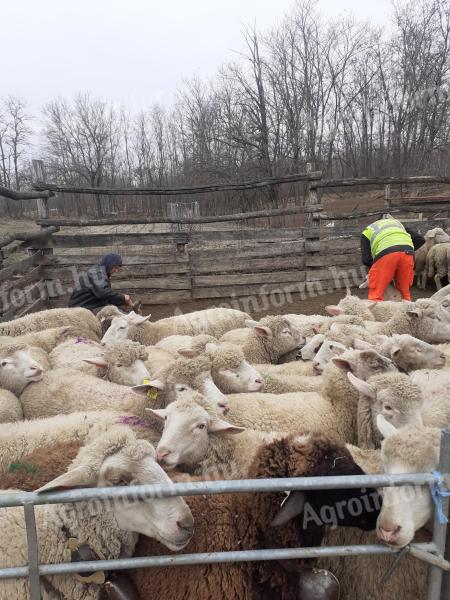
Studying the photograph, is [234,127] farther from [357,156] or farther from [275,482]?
[275,482]

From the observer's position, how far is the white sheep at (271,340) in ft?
15.6

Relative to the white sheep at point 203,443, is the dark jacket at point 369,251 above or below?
above

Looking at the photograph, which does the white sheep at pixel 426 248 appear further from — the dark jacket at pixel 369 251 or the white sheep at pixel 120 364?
the white sheep at pixel 120 364

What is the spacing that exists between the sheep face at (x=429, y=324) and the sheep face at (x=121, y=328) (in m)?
3.10

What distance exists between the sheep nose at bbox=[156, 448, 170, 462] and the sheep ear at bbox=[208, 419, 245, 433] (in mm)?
319

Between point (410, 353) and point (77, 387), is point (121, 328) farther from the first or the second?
point (410, 353)

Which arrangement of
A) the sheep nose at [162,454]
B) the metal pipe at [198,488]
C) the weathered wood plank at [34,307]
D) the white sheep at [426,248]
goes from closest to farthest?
the metal pipe at [198,488] → the sheep nose at [162,454] → the weathered wood plank at [34,307] → the white sheep at [426,248]

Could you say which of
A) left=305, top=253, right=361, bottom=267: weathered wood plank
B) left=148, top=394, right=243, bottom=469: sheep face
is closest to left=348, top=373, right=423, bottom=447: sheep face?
left=148, top=394, right=243, bottom=469: sheep face

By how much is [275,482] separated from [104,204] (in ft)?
113

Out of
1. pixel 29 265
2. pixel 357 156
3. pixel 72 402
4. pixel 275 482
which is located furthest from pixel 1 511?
pixel 357 156

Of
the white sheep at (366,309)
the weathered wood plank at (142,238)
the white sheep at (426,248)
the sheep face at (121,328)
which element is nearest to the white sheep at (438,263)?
the white sheep at (426,248)

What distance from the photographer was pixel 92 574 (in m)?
1.89

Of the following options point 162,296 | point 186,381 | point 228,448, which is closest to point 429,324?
point 186,381

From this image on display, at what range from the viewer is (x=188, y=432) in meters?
2.60
